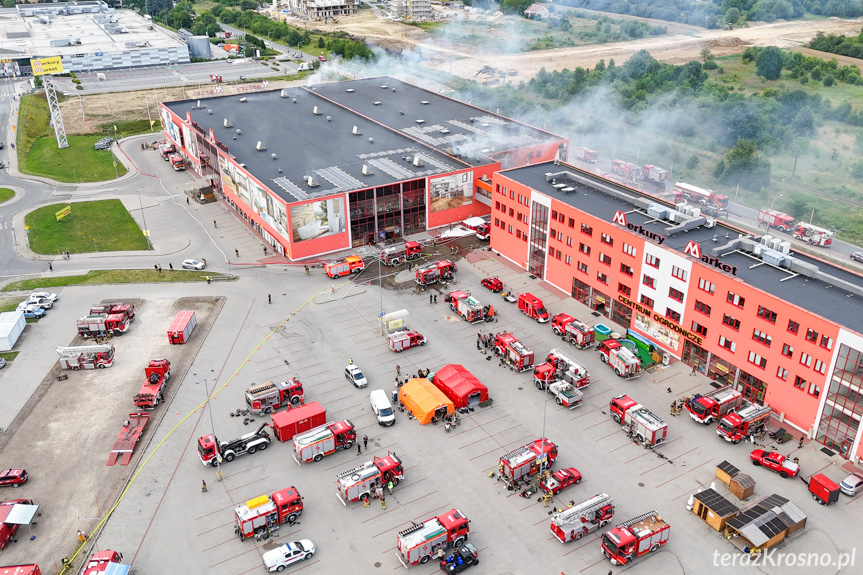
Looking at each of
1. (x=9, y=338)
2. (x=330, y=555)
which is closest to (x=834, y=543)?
(x=330, y=555)

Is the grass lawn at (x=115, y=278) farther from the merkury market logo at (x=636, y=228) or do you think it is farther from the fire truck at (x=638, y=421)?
the fire truck at (x=638, y=421)

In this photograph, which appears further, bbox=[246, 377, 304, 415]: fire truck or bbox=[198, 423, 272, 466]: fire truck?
bbox=[246, 377, 304, 415]: fire truck

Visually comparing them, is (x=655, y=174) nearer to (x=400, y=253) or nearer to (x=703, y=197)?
(x=703, y=197)

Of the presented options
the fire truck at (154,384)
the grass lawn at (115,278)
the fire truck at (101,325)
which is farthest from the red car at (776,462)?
the grass lawn at (115,278)

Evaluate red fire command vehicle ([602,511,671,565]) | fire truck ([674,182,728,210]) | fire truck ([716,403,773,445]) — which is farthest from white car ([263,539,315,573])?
fire truck ([674,182,728,210])

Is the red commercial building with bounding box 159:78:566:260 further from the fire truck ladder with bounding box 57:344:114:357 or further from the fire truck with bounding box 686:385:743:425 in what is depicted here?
the fire truck with bounding box 686:385:743:425
